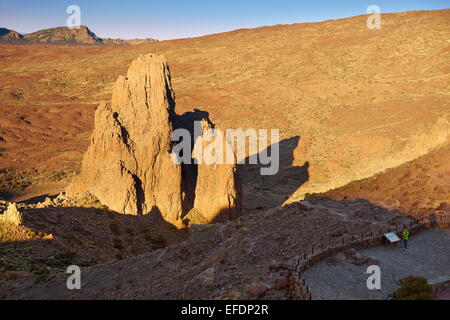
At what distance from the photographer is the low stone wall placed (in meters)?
12.8

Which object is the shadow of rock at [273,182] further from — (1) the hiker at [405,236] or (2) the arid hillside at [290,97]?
(1) the hiker at [405,236]

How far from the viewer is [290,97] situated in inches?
3423

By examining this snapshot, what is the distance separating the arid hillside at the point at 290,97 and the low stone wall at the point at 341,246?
2297cm

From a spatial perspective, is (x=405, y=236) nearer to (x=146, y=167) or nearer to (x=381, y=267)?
(x=381, y=267)

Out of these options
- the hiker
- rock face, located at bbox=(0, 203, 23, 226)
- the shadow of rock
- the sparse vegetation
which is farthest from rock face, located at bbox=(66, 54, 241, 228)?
the sparse vegetation

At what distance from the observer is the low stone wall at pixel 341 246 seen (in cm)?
1277

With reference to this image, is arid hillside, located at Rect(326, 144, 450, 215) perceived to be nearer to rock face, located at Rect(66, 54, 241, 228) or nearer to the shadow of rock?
rock face, located at Rect(66, 54, 241, 228)

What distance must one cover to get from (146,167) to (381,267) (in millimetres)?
21385

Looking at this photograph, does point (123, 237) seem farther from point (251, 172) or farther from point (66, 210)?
point (251, 172)

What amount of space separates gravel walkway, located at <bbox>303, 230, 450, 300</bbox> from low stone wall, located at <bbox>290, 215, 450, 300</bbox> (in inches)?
10.0

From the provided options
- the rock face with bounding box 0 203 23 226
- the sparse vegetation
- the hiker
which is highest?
the hiker

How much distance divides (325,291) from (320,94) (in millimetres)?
76024

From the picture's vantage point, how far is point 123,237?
28.2 m
